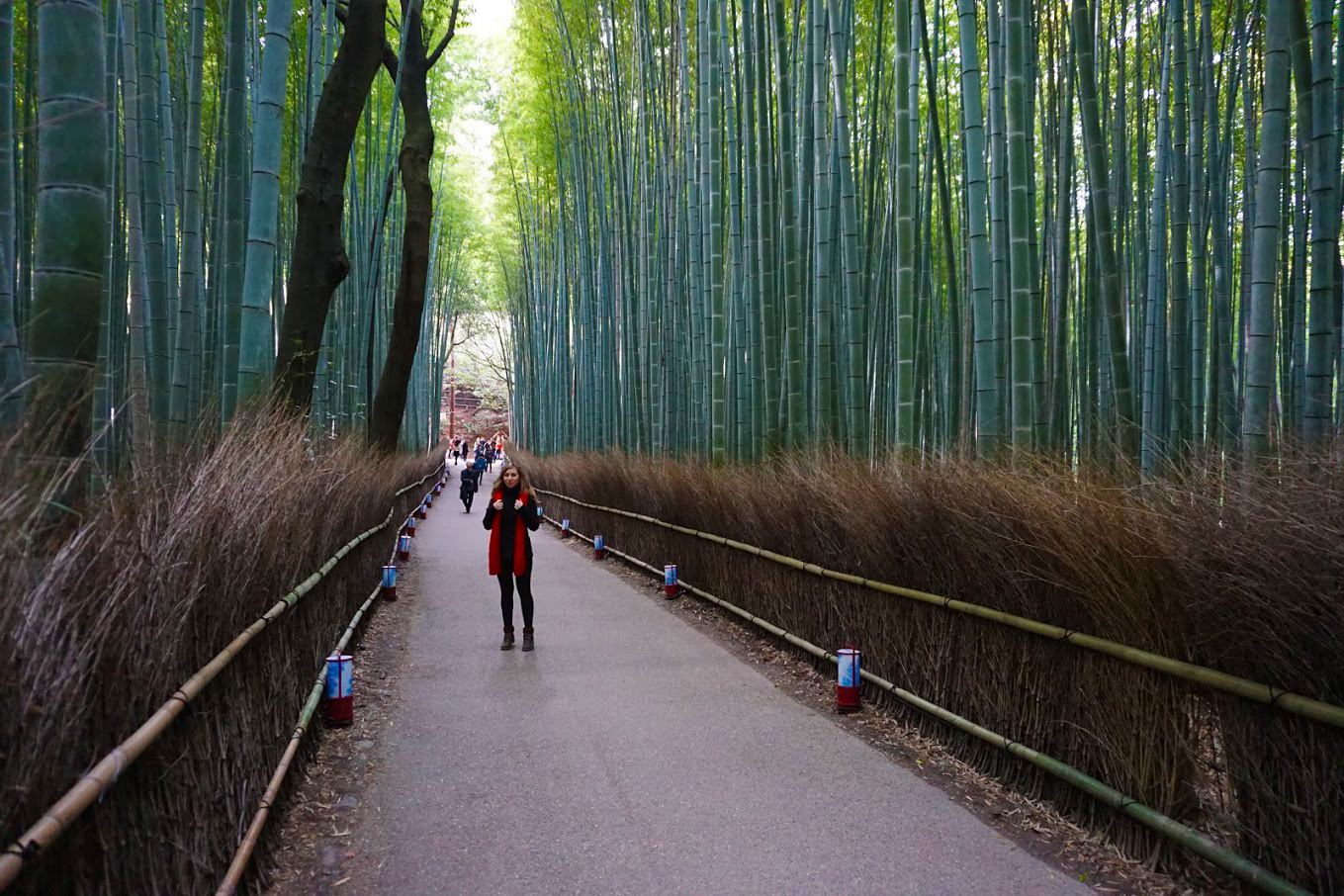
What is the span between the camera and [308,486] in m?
3.73

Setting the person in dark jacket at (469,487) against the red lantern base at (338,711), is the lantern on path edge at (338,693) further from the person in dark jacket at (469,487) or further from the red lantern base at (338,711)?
the person in dark jacket at (469,487)

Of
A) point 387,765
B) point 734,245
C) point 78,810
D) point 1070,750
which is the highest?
point 734,245

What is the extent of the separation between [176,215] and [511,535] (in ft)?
9.96

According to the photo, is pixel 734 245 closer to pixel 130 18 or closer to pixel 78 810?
pixel 130 18

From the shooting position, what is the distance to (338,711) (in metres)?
3.62

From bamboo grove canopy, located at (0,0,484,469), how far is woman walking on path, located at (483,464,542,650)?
1.34 metres

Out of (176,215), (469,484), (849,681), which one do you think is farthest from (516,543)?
(469,484)

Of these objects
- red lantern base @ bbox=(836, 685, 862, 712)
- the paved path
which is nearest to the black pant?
the paved path

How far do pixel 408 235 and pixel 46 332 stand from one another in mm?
7725

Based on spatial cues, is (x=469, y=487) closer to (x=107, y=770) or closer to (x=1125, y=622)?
(x=1125, y=622)

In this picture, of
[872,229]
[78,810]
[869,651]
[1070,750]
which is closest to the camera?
[78,810]

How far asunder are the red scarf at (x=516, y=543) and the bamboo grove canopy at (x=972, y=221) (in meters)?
1.87

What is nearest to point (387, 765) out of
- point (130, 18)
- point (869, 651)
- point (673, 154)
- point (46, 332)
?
point (46, 332)

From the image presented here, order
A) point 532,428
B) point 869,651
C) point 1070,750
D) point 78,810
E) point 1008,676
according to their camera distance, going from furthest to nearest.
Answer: point 532,428
point 869,651
point 1008,676
point 1070,750
point 78,810
